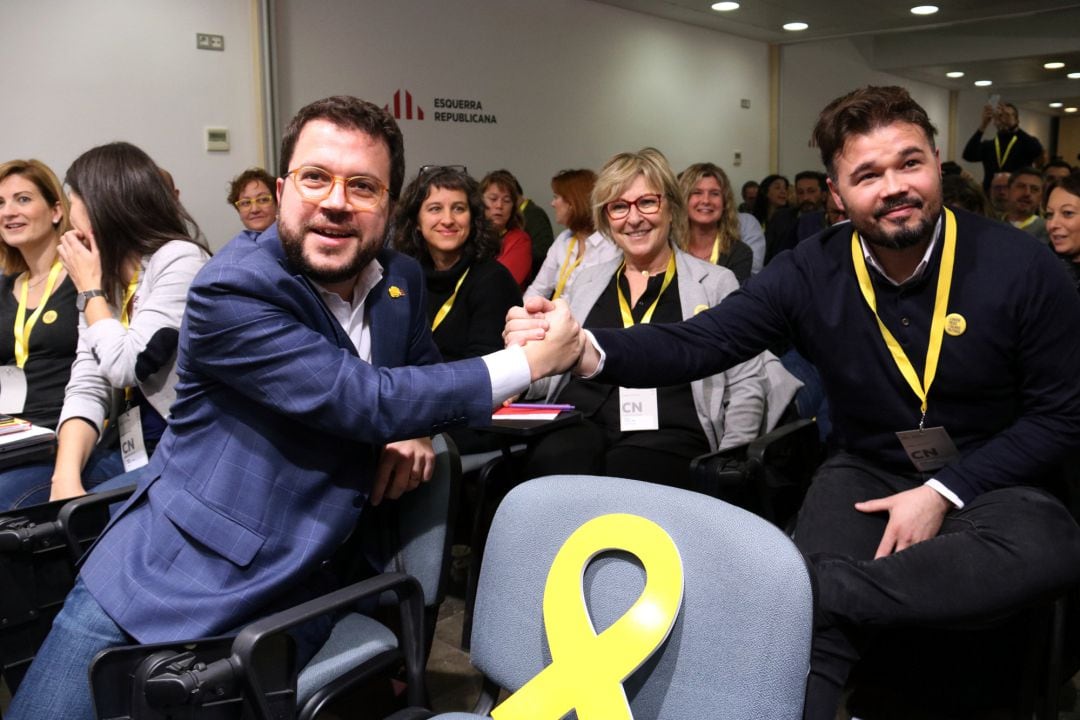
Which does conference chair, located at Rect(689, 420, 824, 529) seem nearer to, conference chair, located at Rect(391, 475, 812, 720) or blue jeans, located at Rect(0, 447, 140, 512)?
conference chair, located at Rect(391, 475, 812, 720)

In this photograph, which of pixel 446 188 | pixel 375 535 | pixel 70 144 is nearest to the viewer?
pixel 375 535

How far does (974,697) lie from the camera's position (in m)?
2.31

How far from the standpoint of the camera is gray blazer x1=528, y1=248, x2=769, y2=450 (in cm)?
269

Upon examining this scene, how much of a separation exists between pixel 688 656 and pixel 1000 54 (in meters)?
11.6

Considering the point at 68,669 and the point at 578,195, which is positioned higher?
the point at 578,195

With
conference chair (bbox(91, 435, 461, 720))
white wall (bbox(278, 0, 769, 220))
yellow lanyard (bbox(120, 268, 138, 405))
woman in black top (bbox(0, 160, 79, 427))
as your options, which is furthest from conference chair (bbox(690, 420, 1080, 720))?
white wall (bbox(278, 0, 769, 220))

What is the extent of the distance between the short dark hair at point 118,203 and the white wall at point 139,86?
298 centimetres

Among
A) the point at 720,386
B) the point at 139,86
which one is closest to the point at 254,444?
the point at 720,386

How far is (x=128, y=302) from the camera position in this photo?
2.43m

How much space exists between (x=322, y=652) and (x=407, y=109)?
5824mm

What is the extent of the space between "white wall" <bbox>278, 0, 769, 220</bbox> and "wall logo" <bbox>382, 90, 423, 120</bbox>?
42 mm

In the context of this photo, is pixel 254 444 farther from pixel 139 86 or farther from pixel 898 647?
pixel 139 86

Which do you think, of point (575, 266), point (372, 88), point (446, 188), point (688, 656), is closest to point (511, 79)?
point (372, 88)

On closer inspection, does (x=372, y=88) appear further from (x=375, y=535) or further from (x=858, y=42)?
(x=858, y=42)
